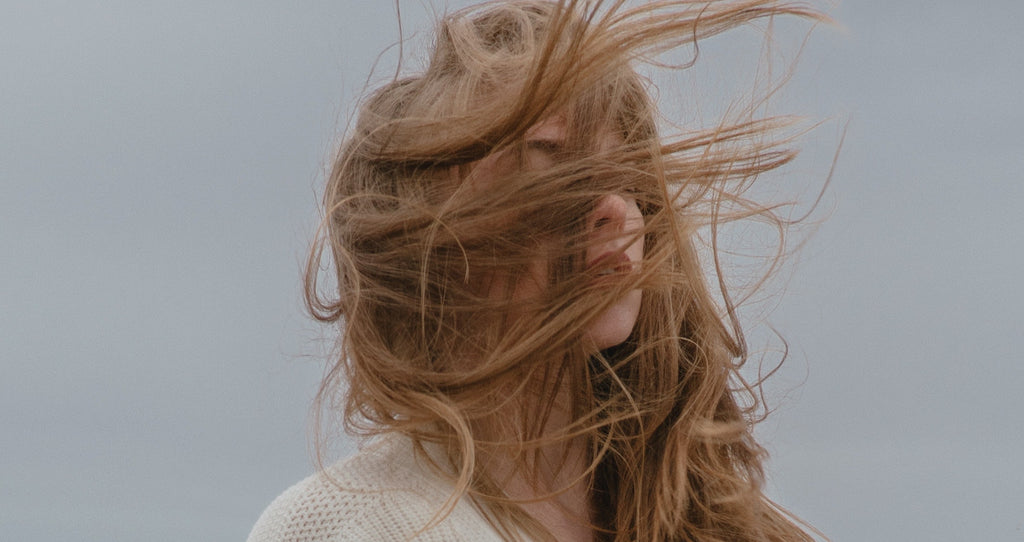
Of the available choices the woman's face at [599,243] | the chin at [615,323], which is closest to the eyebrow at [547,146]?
the woman's face at [599,243]

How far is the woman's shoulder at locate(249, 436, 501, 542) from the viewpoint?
152 cm

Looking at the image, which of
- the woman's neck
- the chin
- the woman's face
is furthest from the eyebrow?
the woman's neck

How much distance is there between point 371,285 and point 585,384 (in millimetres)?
325

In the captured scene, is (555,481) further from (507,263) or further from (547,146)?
(547,146)

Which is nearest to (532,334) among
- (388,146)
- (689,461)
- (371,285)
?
(371,285)

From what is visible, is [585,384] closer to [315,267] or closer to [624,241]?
[624,241]

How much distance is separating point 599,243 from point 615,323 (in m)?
0.11

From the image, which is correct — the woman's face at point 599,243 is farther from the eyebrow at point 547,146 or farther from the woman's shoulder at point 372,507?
the woman's shoulder at point 372,507

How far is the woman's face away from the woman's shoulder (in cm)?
25

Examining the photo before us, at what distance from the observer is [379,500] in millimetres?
1540

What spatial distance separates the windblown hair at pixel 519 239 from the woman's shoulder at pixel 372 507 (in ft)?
0.12

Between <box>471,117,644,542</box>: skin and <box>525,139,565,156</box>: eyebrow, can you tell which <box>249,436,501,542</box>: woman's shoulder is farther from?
<box>525,139,565,156</box>: eyebrow

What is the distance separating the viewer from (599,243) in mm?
1625

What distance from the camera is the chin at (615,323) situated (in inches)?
65.0
